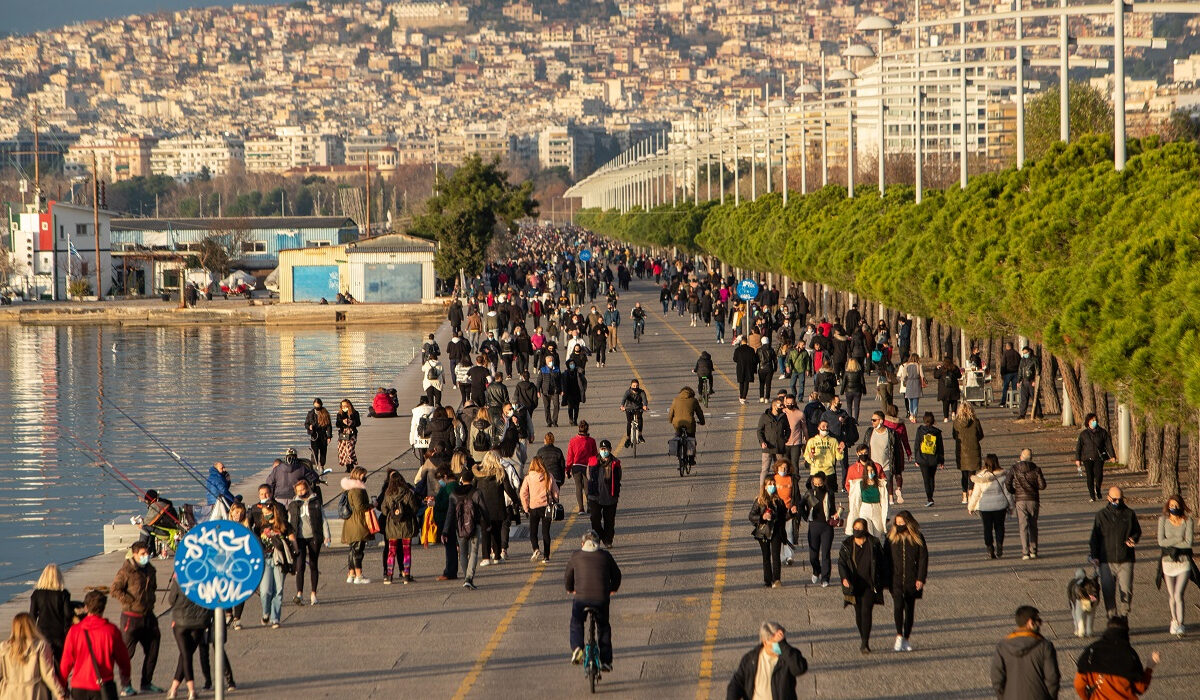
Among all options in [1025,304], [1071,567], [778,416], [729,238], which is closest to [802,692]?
[1071,567]

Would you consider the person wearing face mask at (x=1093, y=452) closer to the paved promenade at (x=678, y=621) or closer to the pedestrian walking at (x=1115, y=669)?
the paved promenade at (x=678, y=621)

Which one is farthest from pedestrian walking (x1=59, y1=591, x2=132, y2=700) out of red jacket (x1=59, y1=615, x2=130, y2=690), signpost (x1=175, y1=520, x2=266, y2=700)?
signpost (x1=175, y1=520, x2=266, y2=700)

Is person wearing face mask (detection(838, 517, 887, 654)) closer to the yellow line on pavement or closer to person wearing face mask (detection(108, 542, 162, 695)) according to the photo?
the yellow line on pavement

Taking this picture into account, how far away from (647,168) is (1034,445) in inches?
4828

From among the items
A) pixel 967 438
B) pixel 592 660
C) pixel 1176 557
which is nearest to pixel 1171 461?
pixel 967 438

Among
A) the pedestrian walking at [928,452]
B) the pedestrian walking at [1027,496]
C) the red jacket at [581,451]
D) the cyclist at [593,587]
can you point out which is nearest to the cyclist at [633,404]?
the red jacket at [581,451]

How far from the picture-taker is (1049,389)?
116 ft

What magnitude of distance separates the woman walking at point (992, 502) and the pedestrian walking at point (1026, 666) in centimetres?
720

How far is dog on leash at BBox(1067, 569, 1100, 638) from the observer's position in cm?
1579

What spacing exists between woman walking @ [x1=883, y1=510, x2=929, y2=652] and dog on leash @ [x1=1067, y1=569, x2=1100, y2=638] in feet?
4.58

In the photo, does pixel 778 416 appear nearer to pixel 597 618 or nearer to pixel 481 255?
pixel 597 618

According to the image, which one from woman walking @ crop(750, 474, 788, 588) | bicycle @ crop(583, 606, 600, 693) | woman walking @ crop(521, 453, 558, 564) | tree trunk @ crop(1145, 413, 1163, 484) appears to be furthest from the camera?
tree trunk @ crop(1145, 413, 1163, 484)

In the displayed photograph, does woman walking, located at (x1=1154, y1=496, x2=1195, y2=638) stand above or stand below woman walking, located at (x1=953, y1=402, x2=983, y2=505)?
below

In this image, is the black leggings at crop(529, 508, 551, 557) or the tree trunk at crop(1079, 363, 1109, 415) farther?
the tree trunk at crop(1079, 363, 1109, 415)
